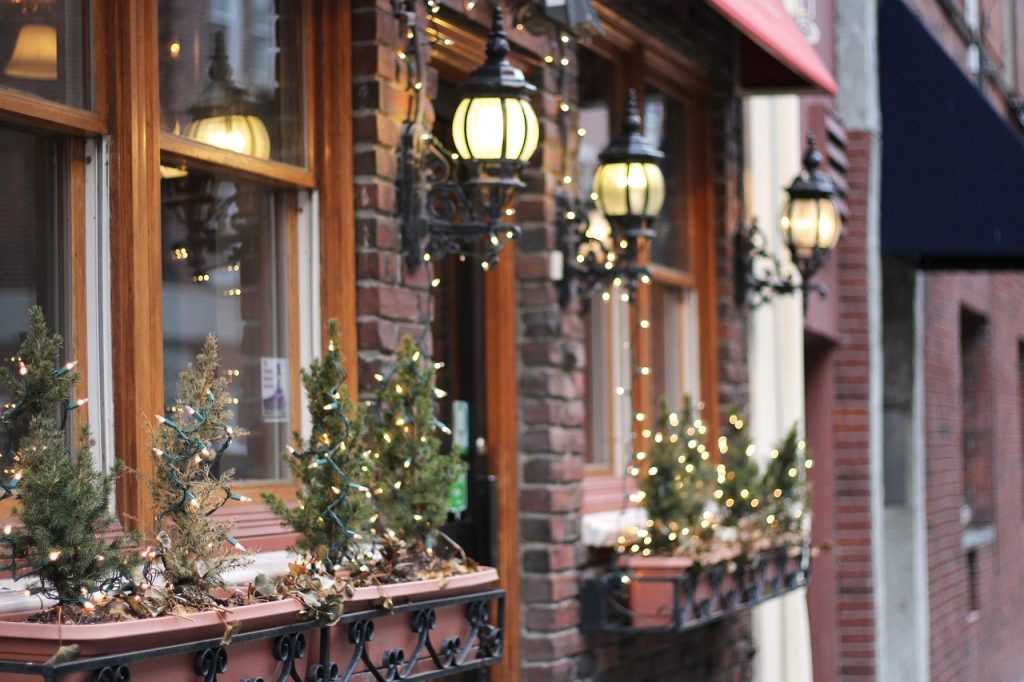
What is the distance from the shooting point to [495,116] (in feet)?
15.0

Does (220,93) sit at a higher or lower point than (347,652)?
higher

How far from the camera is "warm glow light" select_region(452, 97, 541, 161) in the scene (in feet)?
15.0

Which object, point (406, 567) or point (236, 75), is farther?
point (236, 75)

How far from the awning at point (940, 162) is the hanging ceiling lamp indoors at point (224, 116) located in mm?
6001

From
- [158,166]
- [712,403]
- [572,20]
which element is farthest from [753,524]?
[158,166]

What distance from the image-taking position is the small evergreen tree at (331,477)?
11.9 feet

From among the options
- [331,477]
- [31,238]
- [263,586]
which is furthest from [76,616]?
[31,238]

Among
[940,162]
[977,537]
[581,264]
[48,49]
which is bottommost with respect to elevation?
[977,537]

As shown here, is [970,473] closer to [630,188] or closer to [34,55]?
[630,188]

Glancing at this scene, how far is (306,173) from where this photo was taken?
14.8ft

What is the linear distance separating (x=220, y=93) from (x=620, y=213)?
172 centimetres

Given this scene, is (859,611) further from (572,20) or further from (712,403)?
(572,20)

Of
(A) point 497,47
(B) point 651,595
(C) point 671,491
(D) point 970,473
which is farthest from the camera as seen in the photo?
(D) point 970,473

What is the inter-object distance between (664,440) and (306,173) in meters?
1.97
